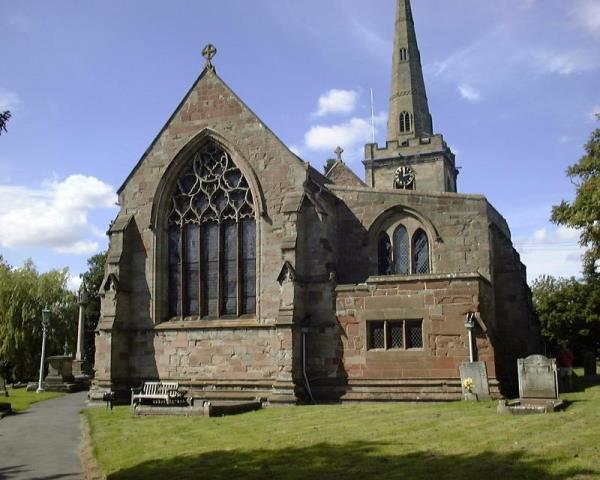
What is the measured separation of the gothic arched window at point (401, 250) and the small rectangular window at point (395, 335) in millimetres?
3975

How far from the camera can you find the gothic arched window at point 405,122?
57.0m

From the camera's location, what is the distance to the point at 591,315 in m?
49.8

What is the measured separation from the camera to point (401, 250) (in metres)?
26.7

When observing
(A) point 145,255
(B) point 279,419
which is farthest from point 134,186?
(B) point 279,419

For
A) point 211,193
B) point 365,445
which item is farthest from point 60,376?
point 365,445

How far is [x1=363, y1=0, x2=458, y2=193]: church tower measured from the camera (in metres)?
55.1

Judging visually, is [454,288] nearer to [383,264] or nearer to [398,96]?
[383,264]

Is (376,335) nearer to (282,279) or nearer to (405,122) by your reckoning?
(282,279)

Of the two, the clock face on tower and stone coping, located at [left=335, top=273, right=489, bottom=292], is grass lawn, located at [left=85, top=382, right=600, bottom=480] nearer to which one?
stone coping, located at [left=335, top=273, right=489, bottom=292]

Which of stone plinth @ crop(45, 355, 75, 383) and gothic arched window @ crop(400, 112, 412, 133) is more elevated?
gothic arched window @ crop(400, 112, 412, 133)

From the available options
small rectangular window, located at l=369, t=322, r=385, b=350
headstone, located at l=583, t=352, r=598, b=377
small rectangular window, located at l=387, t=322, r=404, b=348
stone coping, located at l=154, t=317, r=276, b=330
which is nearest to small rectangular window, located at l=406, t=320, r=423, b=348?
small rectangular window, located at l=387, t=322, r=404, b=348

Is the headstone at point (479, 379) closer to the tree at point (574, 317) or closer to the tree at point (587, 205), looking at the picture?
the tree at point (587, 205)

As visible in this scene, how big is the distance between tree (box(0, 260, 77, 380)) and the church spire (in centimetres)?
3016

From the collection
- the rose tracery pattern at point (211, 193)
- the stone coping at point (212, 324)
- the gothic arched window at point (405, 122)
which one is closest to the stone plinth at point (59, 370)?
the stone coping at point (212, 324)
